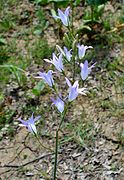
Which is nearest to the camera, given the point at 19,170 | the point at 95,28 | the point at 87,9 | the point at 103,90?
the point at 19,170

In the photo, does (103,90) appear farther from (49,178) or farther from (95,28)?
(49,178)

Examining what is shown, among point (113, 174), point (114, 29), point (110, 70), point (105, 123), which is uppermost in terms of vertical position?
point (114, 29)

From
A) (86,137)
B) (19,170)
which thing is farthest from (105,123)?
(19,170)

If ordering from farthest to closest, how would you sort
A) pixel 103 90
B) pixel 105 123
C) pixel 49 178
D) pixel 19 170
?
1. pixel 103 90
2. pixel 105 123
3. pixel 19 170
4. pixel 49 178

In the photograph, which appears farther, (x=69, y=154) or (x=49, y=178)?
(x=69, y=154)

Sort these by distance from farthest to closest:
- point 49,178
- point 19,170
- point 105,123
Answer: point 105,123 → point 19,170 → point 49,178

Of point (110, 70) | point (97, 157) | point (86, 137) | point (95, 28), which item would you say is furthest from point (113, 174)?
point (95, 28)

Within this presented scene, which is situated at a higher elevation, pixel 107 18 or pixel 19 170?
pixel 107 18

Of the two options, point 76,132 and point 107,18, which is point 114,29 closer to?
point 107,18

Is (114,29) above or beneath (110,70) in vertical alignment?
above
